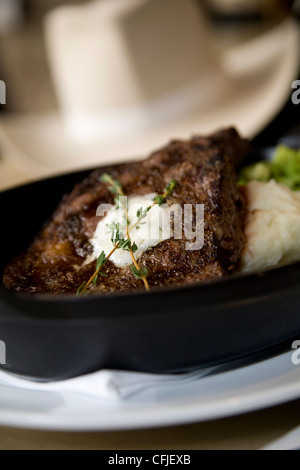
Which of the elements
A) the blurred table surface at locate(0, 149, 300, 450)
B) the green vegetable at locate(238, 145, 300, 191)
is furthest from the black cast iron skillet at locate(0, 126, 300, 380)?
the green vegetable at locate(238, 145, 300, 191)

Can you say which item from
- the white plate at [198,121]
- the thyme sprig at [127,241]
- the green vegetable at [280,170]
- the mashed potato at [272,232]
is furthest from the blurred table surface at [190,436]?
the white plate at [198,121]

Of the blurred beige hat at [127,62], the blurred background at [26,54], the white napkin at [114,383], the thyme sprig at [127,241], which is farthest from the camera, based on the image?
the blurred background at [26,54]

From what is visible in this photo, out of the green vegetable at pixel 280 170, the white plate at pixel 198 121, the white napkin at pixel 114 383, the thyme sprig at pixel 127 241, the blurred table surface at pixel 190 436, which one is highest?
the white plate at pixel 198 121

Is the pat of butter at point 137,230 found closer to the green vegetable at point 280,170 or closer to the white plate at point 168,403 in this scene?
the white plate at point 168,403

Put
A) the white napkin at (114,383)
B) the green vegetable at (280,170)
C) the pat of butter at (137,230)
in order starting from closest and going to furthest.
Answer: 1. the white napkin at (114,383)
2. the pat of butter at (137,230)
3. the green vegetable at (280,170)

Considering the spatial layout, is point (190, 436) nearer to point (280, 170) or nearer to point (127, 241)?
point (127, 241)

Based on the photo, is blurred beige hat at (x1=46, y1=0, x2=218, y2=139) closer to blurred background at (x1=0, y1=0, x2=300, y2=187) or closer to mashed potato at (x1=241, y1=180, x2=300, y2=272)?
blurred background at (x1=0, y1=0, x2=300, y2=187)
